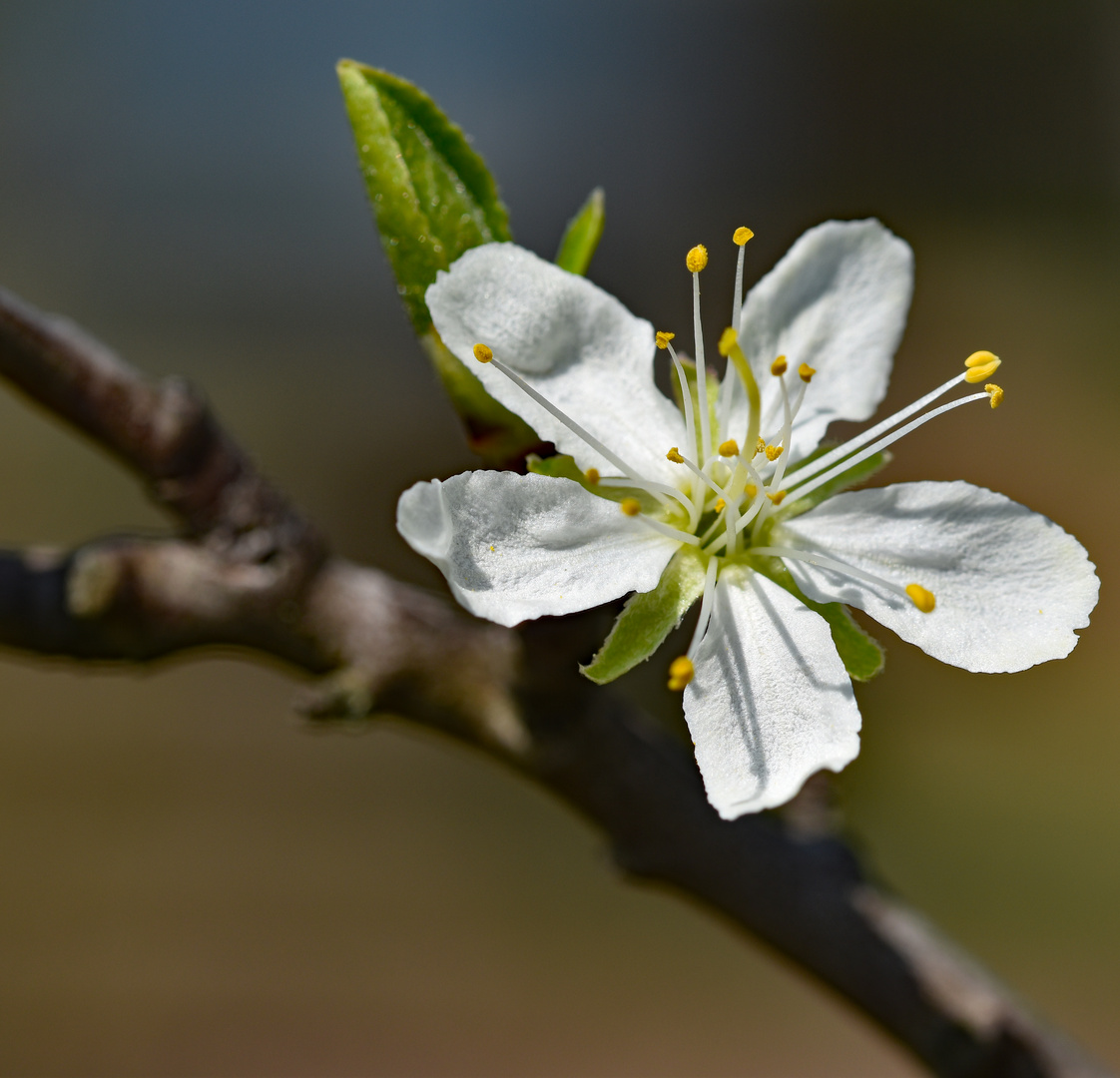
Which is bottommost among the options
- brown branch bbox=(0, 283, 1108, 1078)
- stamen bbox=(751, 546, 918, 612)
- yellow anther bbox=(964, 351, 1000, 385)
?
brown branch bbox=(0, 283, 1108, 1078)

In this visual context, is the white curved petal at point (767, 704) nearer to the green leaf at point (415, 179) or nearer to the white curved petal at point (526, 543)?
the white curved petal at point (526, 543)

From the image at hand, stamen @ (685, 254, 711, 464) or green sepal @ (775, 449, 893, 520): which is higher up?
stamen @ (685, 254, 711, 464)

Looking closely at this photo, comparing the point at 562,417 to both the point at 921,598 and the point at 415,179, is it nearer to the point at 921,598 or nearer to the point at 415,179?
the point at 415,179

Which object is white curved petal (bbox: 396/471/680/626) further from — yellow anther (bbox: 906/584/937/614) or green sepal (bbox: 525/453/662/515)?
yellow anther (bbox: 906/584/937/614)

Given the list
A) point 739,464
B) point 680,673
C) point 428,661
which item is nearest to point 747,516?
point 739,464

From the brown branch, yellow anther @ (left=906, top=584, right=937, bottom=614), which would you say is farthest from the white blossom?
the brown branch

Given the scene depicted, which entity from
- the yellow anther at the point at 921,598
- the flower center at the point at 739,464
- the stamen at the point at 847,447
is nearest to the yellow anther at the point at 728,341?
the flower center at the point at 739,464

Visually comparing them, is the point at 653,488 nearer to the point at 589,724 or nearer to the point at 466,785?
the point at 589,724
